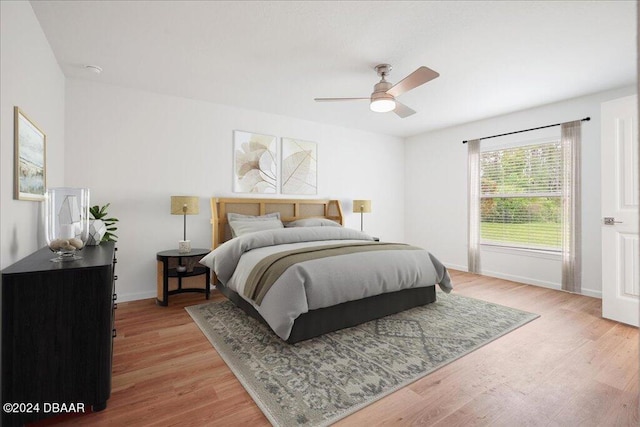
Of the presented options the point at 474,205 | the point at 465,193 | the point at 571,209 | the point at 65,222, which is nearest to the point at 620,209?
the point at 571,209

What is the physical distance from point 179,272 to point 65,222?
1.77 m

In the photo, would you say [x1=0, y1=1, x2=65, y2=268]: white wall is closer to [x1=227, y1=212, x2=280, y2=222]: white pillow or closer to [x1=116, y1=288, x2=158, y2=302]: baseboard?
[x1=116, y1=288, x2=158, y2=302]: baseboard

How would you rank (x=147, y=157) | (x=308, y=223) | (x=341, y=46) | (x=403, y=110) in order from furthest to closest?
1. (x=308, y=223)
2. (x=147, y=157)
3. (x=403, y=110)
4. (x=341, y=46)

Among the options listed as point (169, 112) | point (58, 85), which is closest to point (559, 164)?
point (169, 112)

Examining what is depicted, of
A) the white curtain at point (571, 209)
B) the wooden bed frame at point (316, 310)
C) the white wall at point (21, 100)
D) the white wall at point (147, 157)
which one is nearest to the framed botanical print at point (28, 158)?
the white wall at point (21, 100)

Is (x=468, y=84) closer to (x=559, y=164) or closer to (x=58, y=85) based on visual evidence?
(x=559, y=164)

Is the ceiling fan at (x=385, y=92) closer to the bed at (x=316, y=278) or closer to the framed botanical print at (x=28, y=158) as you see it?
the bed at (x=316, y=278)

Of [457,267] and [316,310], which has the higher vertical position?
[316,310]

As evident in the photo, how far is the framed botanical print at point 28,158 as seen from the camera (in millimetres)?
1826

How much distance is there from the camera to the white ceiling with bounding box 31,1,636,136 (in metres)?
2.17

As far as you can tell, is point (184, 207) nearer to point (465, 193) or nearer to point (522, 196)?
point (465, 193)

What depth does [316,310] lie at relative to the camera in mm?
Result: 2473

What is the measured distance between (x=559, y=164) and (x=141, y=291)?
18.4 ft

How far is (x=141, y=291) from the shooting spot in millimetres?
3639
